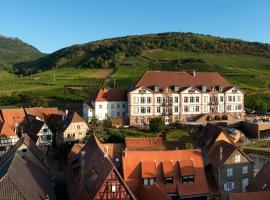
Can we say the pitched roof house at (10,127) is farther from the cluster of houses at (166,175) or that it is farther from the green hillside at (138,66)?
the green hillside at (138,66)

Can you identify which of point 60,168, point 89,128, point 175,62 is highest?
point 175,62

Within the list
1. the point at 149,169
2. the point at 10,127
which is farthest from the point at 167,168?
the point at 10,127

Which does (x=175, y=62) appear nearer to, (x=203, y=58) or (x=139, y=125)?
(x=203, y=58)

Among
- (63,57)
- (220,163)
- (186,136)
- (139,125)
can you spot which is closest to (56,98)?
(139,125)

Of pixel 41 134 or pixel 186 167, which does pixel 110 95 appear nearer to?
pixel 41 134

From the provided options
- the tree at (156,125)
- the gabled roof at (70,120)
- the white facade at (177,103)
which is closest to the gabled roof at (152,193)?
the gabled roof at (70,120)

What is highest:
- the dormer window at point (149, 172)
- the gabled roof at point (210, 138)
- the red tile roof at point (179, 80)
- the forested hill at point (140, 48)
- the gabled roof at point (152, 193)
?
the forested hill at point (140, 48)
